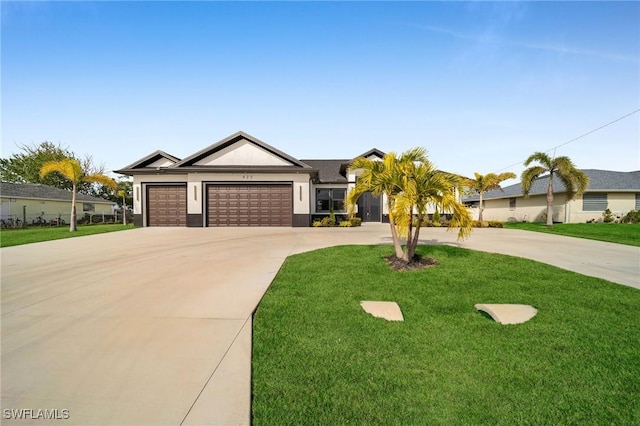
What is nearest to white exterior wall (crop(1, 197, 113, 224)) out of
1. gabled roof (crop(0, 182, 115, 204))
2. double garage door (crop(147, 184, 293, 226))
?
gabled roof (crop(0, 182, 115, 204))

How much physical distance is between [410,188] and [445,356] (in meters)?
4.17

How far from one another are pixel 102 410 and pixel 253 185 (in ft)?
53.8

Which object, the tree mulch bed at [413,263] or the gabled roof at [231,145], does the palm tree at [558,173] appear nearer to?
the gabled roof at [231,145]

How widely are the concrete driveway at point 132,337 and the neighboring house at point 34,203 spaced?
2408cm

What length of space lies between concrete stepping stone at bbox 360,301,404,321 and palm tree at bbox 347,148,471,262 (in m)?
2.48

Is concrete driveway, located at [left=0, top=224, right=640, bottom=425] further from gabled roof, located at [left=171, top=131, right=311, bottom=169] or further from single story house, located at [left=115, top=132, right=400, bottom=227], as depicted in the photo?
gabled roof, located at [left=171, top=131, right=311, bottom=169]

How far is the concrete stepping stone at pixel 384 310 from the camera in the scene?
414 centimetres

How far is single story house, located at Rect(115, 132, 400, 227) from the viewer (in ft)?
58.6

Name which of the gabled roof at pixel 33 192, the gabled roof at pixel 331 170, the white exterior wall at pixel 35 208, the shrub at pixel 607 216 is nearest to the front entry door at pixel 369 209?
the gabled roof at pixel 331 170

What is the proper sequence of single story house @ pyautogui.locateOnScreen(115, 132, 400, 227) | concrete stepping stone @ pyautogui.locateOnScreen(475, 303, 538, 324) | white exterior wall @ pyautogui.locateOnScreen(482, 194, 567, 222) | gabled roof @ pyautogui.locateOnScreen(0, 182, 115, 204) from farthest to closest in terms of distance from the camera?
gabled roof @ pyautogui.locateOnScreen(0, 182, 115, 204) < white exterior wall @ pyautogui.locateOnScreen(482, 194, 567, 222) < single story house @ pyautogui.locateOnScreen(115, 132, 400, 227) < concrete stepping stone @ pyautogui.locateOnScreen(475, 303, 538, 324)

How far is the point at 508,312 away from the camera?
167 inches

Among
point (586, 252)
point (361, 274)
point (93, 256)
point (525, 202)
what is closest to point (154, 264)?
point (93, 256)

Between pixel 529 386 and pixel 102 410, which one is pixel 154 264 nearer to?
pixel 102 410

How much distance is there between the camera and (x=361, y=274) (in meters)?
6.32
